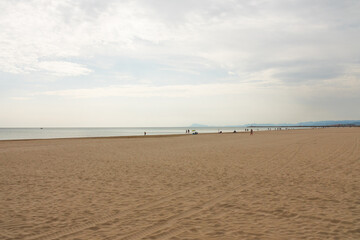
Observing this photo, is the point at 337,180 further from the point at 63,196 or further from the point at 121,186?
the point at 63,196

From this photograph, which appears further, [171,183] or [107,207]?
[171,183]

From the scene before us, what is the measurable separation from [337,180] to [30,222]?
1044cm

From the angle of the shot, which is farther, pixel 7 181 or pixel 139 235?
pixel 7 181

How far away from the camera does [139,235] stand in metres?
5.20

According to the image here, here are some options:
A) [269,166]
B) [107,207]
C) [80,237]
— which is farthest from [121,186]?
[269,166]

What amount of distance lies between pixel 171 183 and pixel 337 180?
647 cm

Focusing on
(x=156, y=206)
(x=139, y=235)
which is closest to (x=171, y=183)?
(x=156, y=206)

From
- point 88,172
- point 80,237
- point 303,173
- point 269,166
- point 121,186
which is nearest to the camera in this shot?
point 80,237

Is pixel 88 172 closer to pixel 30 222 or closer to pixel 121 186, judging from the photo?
pixel 121 186

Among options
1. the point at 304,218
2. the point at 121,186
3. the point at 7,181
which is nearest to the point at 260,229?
the point at 304,218

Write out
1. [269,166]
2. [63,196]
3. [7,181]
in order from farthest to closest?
[269,166]
[7,181]
[63,196]

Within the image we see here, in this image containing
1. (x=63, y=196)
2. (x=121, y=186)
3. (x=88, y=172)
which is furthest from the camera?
(x=88, y=172)

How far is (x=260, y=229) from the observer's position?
542 centimetres

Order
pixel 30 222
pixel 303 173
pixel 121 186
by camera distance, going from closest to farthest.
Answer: pixel 30 222 → pixel 121 186 → pixel 303 173
